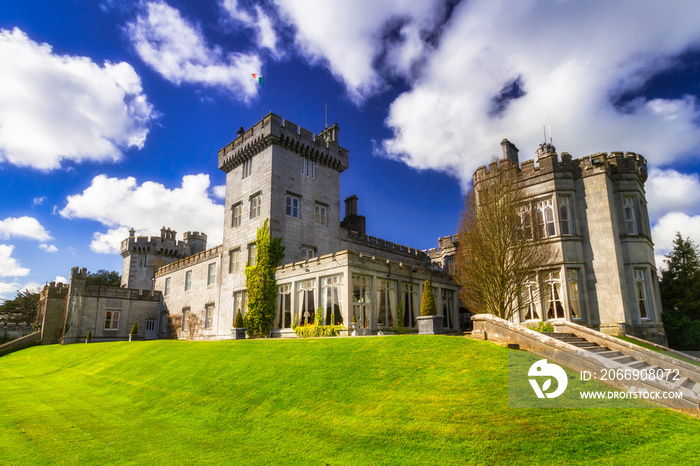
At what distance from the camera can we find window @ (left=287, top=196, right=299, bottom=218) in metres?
29.4

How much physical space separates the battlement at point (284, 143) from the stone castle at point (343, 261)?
10 cm

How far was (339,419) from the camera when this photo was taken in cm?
847

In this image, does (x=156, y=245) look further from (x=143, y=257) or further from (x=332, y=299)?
(x=332, y=299)

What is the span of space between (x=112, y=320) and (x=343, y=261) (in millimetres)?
31788

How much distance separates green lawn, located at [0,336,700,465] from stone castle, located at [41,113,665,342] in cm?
957

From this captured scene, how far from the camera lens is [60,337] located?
127 feet

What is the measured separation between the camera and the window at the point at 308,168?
102ft

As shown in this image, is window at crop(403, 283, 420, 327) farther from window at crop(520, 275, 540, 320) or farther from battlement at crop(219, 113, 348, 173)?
battlement at crop(219, 113, 348, 173)

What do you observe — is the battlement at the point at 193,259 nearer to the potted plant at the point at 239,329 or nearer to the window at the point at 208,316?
the window at the point at 208,316

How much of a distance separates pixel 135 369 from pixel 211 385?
6.74 meters

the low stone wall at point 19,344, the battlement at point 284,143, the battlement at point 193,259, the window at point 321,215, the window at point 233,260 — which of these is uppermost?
the battlement at point 284,143

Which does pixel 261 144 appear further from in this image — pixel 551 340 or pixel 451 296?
pixel 551 340

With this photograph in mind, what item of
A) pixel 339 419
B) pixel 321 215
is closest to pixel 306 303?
pixel 321 215

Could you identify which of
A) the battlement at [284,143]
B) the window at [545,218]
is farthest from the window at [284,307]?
the window at [545,218]
